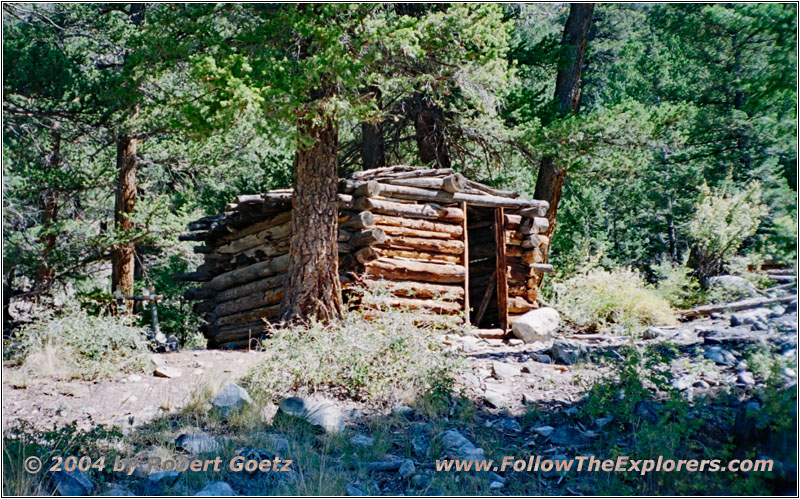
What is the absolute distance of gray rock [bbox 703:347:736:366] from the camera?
6723 millimetres

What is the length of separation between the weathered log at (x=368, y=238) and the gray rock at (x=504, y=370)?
118 inches

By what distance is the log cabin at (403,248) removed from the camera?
34.9 feet

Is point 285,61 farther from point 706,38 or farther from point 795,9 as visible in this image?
point 706,38

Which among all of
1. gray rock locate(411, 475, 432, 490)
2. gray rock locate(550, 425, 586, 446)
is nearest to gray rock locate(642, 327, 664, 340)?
gray rock locate(550, 425, 586, 446)

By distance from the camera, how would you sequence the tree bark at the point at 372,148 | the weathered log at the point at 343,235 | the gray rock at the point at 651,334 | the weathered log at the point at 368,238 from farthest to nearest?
1. the tree bark at the point at 372,148
2. the weathered log at the point at 343,235
3. the weathered log at the point at 368,238
4. the gray rock at the point at 651,334

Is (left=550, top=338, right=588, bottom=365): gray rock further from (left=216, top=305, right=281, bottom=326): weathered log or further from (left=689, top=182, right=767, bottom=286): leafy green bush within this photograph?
(left=216, top=305, right=281, bottom=326): weathered log

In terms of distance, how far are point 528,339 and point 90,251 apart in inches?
385

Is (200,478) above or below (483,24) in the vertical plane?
below

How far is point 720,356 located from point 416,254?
5.28 metres

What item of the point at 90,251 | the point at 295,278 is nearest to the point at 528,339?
the point at 295,278

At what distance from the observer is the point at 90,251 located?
15.0 meters

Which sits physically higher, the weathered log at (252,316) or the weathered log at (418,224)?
the weathered log at (418,224)

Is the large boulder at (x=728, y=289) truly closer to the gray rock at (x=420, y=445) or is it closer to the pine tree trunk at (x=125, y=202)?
the gray rock at (x=420, y=445)

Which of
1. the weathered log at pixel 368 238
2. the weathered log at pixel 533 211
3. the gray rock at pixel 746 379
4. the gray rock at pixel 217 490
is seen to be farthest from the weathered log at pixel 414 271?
the gray rock at pixel 217 490
